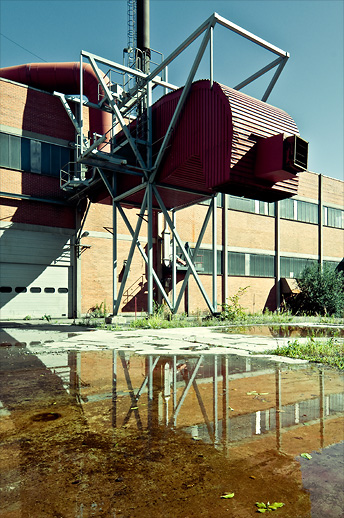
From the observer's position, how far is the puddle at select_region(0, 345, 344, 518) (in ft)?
8.00

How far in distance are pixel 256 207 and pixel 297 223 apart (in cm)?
504

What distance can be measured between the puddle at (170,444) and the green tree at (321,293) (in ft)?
74.6

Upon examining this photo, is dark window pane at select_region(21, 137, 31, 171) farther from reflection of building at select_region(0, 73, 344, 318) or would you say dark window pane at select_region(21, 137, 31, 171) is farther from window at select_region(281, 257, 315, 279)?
window at select_region(281, 257, 315, 279)

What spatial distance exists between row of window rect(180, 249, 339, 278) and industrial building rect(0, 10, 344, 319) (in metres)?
0.12

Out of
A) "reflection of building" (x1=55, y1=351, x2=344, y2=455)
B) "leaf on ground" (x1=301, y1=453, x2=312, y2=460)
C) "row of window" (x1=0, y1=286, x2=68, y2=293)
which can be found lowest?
"reflection of building" (x1=55, y1=351, x2=344, y2=455)

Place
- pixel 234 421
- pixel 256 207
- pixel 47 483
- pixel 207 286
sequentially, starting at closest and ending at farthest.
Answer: pixel 47 483, pixel 234 421, pixel 207 286, pixel 256 207

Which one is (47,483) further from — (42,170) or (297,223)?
(297,223)

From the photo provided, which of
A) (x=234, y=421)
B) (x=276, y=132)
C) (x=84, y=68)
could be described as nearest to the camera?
(x=234, y=421)

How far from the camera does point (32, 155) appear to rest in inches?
808

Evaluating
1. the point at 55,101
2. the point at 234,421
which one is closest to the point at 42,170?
the point at 55,101

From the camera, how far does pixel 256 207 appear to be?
95.6ft

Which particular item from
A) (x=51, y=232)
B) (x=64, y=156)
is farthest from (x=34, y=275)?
(x=64, y=156)

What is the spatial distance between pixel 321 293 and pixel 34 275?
19.2 m

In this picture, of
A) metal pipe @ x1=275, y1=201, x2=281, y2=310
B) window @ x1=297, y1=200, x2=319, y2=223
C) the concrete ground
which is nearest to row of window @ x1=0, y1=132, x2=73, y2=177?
the concrete ground
